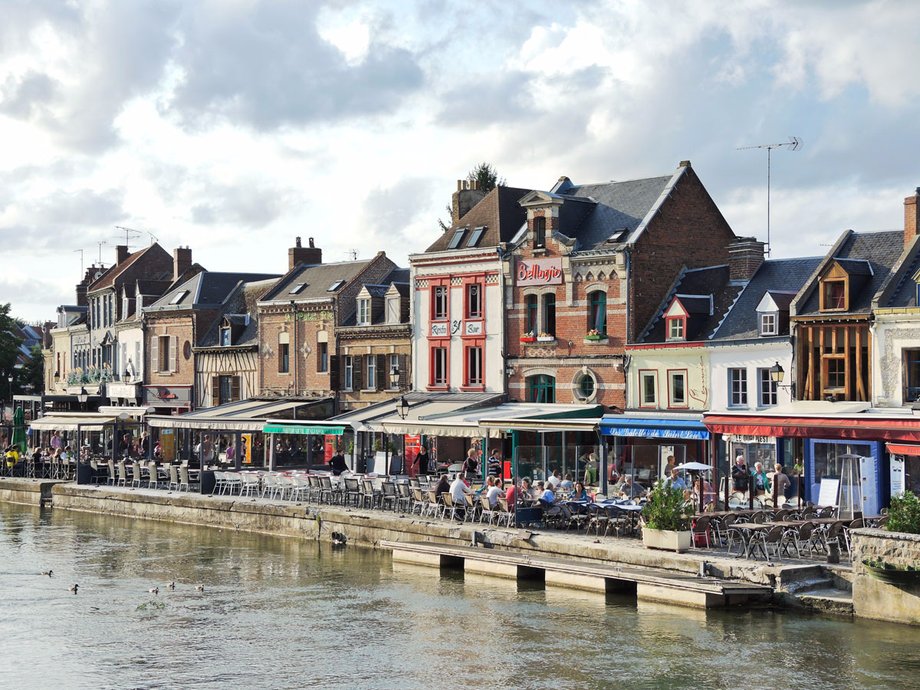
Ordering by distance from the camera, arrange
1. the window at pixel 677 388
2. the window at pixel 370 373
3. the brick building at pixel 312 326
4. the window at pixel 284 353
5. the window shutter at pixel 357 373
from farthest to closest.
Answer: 1. the window at pixel 284 353
2. the brick building at pixel 312 326
3. the window shutter at pixel 357 373
4. the window at pixel 370 373
5. the window at pixel 677 388

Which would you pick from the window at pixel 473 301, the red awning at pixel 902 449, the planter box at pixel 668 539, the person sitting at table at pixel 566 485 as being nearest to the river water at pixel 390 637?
the planter box at pixel 668 539

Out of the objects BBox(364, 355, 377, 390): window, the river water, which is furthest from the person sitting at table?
BBox(364, 355, 377, 390): window

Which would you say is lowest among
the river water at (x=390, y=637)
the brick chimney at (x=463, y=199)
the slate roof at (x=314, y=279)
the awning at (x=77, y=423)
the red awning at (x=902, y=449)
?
the river water at (x=390, y=637)

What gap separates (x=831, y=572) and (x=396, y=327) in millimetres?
26563

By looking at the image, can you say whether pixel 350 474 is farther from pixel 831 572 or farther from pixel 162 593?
pixel 831 572

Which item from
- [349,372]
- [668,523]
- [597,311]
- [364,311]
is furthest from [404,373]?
[668,523]

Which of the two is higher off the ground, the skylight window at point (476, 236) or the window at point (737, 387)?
the skylight window at point (476, 236)

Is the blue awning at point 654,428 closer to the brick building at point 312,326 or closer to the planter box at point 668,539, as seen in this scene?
the planter box at point 668,539

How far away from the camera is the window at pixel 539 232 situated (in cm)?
4389

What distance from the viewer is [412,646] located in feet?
73.4

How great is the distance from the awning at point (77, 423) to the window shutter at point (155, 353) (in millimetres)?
7932

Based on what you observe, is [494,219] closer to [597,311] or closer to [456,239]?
[456,239]

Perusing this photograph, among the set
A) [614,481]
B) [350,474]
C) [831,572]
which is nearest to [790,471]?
[614,481]

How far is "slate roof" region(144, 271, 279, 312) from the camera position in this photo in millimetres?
60875
